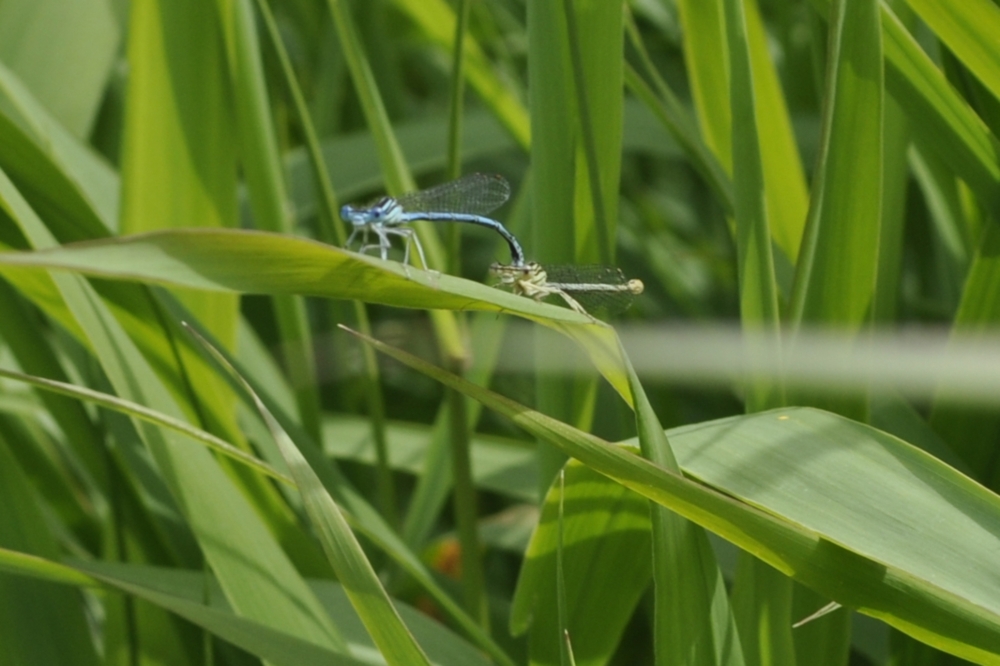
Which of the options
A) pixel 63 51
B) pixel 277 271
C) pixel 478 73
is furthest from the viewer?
pixel 478 73

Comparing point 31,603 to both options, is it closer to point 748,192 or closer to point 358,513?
A: point 358,513

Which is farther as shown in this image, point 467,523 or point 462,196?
point 462,196

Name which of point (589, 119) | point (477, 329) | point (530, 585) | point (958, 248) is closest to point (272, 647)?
point (530, 585)

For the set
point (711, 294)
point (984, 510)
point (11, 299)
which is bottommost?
point (711, 294)

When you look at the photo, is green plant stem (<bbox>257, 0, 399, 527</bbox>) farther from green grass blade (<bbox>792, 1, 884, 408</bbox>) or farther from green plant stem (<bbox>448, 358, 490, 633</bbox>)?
green grass blade (<bbox>792, 1, 884, 408</bbox>)

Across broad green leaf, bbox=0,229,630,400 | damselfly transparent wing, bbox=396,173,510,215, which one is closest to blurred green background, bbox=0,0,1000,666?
broad green leaf, bbox=0,229,630,400

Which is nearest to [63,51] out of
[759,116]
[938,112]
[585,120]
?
[585,120]

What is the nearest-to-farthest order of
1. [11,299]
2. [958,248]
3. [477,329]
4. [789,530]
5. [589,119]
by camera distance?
[789,530], [589,119], [11,299], [958,248], [477,329]

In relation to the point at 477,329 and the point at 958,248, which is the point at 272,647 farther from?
the point at 958,248
